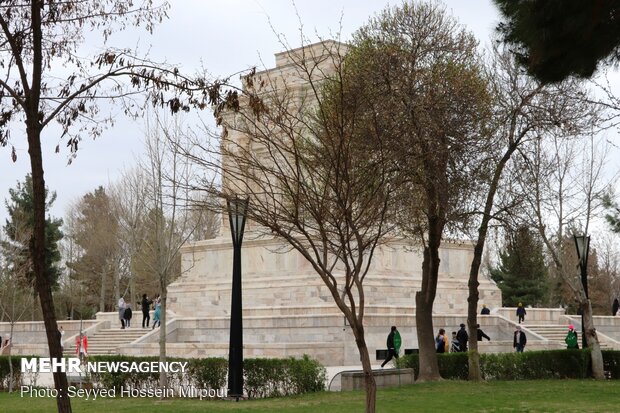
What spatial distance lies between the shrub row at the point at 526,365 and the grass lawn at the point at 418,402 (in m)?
1.77

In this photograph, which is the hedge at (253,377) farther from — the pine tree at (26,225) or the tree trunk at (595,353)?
the pine tree at (26,225)

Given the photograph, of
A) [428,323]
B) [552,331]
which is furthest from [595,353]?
[552,331]

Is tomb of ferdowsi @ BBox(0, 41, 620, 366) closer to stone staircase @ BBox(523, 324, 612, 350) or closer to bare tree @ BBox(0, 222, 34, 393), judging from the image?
stone staircase @ BBox(523, 324, 612, 350)

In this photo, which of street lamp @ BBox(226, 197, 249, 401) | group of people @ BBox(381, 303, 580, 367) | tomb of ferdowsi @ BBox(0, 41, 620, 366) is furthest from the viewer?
tomb of ferdowsi @ BBox(0, 41, 620, 366)

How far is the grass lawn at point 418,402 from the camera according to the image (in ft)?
46.9

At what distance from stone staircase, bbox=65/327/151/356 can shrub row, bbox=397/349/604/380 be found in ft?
47.3

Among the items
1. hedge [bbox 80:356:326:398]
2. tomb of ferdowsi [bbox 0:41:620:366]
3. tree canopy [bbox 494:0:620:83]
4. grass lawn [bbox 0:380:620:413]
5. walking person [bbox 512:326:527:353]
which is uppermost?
tree canopy [bbox 494:0:620:83]

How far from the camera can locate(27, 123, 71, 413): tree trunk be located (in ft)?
32.2

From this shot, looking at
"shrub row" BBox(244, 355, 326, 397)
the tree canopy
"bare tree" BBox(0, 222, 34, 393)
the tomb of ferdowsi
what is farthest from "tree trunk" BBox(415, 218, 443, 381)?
"bare tree" BBox(0, 222, 34, 393)

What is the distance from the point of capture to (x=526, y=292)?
53.9 meters

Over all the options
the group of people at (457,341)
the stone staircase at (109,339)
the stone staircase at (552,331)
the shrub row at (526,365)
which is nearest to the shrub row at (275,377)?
the shrub row at (526,365)

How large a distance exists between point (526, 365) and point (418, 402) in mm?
6514

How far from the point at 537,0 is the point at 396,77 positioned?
8.98 meters

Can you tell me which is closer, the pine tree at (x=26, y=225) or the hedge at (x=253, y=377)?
the hedge at (x=253, y=377)
